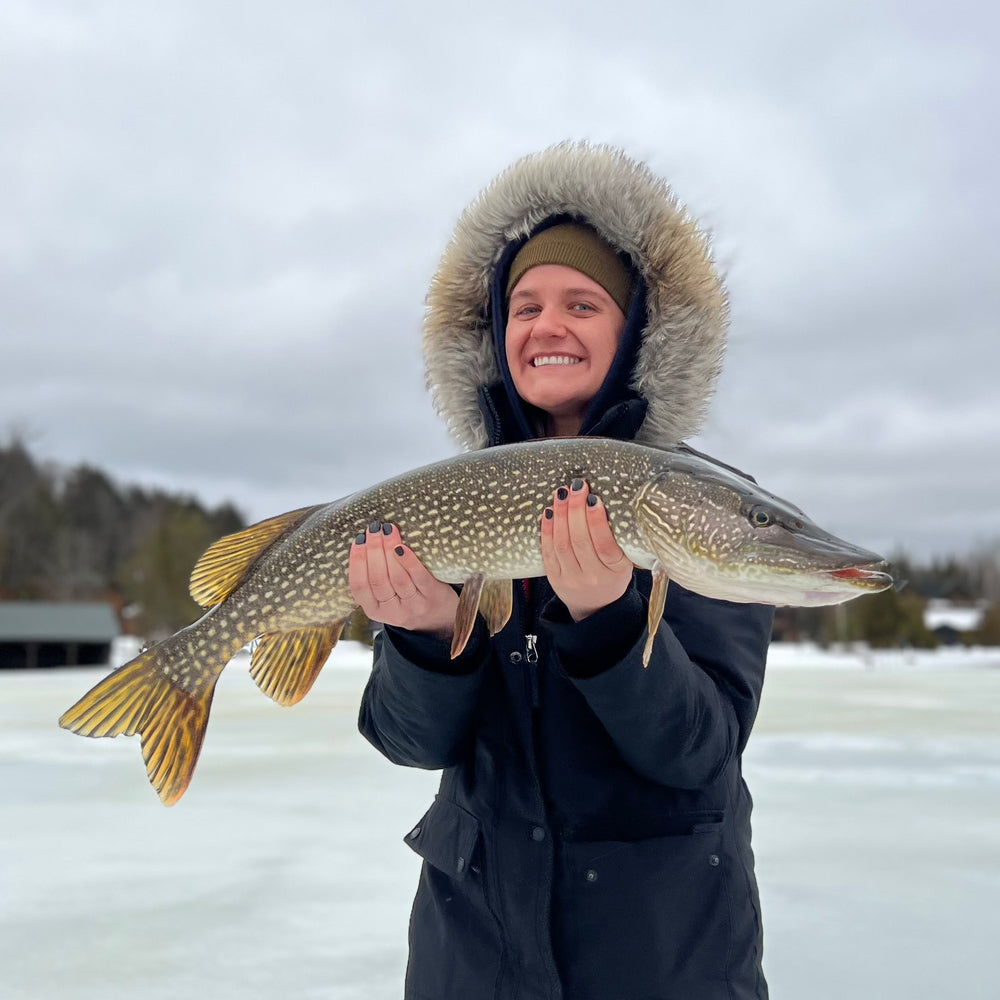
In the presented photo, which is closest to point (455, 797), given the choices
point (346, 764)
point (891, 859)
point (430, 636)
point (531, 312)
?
point (430, 636)

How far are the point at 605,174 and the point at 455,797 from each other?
171 centimetres

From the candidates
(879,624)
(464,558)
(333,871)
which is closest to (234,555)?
(464,558)

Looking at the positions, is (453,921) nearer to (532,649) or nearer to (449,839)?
(449,839)

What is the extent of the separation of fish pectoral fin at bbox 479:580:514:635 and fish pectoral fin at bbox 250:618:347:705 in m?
0.42

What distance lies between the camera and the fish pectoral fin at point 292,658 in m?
2.19

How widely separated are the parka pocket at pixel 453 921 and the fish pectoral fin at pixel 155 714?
0.60 m

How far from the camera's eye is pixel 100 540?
54.1 meters

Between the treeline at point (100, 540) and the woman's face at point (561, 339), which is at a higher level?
the treeline at point (100, 540)

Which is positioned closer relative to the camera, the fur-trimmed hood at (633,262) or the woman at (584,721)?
the woman at (584,721)

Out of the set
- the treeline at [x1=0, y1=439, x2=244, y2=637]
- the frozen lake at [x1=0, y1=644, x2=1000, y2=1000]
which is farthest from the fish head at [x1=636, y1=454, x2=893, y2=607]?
the treeline at [x1=0, y1=439, x2=244, y2=637]

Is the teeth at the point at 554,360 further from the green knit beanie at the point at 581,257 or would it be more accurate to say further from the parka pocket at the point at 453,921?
the parka pocket at the point at 453,921

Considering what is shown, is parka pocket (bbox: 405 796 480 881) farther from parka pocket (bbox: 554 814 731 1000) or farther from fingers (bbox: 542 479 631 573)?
fingers (bbox: 542 479 631 573)

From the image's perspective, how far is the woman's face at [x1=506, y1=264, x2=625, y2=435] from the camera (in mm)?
2209

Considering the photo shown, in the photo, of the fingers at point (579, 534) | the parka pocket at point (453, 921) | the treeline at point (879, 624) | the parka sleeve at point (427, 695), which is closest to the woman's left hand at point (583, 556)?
the fingers at point (579, 534)
